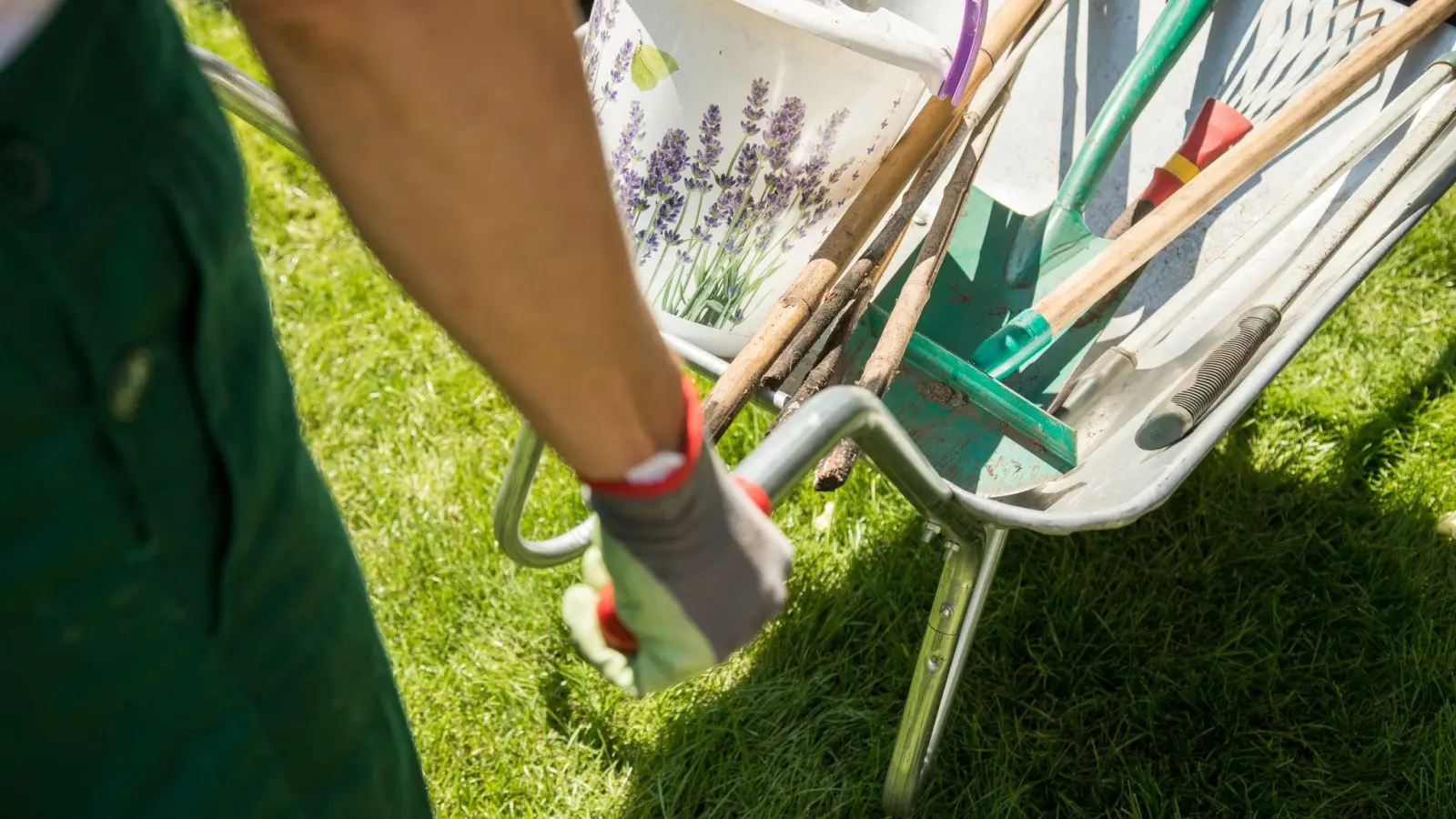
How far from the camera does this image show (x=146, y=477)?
1.68 feet

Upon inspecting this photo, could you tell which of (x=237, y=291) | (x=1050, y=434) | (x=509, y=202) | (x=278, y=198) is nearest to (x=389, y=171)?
(x=509, y=202)

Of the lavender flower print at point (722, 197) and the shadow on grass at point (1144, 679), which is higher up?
the lavender flower print at point (722, 197)

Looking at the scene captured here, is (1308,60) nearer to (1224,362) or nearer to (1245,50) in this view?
(1245,50)

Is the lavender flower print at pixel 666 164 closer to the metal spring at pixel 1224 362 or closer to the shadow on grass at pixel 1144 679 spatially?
the metal spring at pixel 1224 362

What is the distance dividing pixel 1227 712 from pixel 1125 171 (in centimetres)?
73

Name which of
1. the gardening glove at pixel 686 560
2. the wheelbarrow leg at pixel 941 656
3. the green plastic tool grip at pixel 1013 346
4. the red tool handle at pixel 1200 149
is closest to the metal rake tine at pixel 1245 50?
the red tool handle at pixel 1200 149

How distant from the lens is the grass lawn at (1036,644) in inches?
56.0

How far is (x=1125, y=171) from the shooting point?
1.59 metres

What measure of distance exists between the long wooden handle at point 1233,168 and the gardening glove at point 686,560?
2.22ft

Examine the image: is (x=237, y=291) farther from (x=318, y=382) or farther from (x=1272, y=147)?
(x=318, y=382)

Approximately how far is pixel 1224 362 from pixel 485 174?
84 centimetres

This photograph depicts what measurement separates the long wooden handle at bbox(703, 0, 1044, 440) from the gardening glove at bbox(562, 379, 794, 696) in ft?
0.91

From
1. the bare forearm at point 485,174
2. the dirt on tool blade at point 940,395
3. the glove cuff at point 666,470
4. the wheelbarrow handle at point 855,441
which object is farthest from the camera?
the dirt on tool blade at point 940,395

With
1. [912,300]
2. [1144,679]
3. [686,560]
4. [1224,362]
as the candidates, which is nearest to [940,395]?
[912,300]
